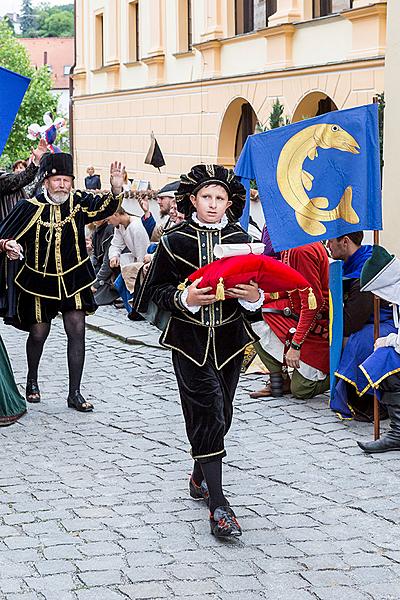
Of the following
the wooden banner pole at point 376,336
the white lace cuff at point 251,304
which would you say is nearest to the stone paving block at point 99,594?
the white lace cuff at point 251,304

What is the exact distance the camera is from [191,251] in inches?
232

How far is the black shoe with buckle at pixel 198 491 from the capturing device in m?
6.16

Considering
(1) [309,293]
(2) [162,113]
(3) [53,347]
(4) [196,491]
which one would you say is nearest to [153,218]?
(3) [53,347]

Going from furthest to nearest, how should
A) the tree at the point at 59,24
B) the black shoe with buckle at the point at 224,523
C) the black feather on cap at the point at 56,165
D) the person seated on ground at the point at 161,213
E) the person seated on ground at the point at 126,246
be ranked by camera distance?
the tree at the point at 59,24, the person seated on ground at the point at 126,246, the person seated on ground at the point at 161,213, the black feather on cap at the point at 56,165, the black shoe with buckle at the point at 224,523

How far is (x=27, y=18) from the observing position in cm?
15112

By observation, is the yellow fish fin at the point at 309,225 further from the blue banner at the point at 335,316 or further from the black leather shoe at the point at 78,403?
the black leather shoe at the point at 78,403

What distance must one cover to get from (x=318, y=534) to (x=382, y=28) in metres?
10.4

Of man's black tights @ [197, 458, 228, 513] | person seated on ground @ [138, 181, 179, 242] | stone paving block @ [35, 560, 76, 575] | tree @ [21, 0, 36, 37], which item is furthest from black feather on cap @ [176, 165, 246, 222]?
tree @ [21, 0, 36, 37]

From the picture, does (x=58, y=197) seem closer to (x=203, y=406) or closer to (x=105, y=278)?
(x=203, y=406)

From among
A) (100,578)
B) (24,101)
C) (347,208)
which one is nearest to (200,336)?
(100,578)

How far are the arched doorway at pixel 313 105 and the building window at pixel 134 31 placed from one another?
387 inches

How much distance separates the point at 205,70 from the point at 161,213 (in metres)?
10.0

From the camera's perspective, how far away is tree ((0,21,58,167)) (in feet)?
177

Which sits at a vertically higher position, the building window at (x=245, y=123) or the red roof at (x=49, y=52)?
the red roof at (x=49, y=52)
